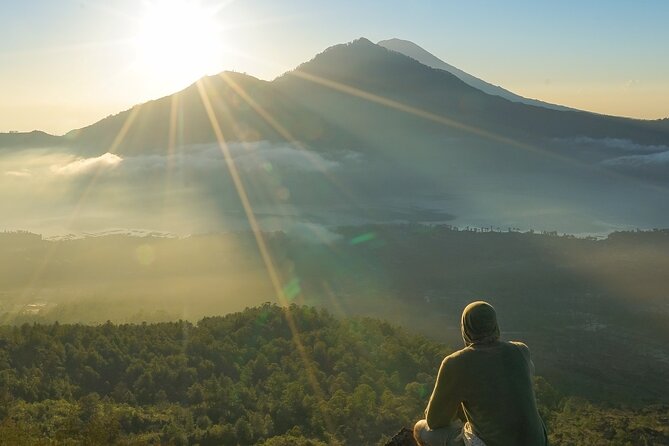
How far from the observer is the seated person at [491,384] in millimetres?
4273

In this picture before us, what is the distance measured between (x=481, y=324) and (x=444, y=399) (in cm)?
63

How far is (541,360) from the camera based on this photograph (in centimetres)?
7675

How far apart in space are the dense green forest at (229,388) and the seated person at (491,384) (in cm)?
1696

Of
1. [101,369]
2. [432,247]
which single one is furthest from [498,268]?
[101,369]

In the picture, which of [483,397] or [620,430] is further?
[620,430]

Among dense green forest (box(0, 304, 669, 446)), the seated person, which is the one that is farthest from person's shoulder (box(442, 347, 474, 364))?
dense green forest (box(0, 304, 669, 446))

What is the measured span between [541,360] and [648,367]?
41.9ft

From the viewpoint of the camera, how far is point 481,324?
4.30m

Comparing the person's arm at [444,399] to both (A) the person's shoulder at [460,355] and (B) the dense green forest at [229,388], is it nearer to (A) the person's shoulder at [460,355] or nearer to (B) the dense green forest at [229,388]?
(A) the person's shoulder at [460,355]

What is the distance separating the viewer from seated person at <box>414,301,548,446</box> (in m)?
4.27

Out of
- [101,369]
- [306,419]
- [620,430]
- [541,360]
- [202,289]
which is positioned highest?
[101,369]

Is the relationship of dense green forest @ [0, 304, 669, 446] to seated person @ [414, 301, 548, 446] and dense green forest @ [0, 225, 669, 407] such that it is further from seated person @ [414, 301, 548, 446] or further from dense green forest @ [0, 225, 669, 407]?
dense green forest @ [0, 225, 669, 407]

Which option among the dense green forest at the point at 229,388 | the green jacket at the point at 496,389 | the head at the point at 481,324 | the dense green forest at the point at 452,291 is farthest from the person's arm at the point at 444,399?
the dense green forest at the point at 452,291

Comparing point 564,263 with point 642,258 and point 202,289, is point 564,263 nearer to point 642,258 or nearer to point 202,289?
point 642,258
